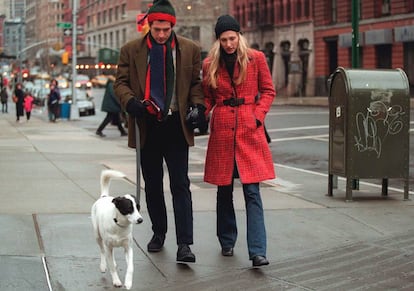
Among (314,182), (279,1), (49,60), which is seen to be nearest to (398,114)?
(314,182)

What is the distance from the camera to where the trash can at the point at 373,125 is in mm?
10508

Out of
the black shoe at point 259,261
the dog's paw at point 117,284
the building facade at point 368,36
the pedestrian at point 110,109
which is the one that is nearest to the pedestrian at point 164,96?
the black shoe at point 259,261

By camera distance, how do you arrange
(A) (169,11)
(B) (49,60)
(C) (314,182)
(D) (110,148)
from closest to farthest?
(A) (169,11) < (C) (314,182) < (D) (110,148) < (B) (49,60)

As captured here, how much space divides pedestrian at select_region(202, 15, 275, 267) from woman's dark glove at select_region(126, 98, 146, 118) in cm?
69

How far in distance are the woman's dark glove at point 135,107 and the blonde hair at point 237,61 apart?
68cm

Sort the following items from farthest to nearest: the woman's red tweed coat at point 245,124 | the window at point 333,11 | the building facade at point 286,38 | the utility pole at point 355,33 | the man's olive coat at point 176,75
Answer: the building facade at point 286,38, the window at point 333,11, the utility pole at point 355,33, the woman's red tweed coat at point 245,124, the man's olive coat at point 176,75

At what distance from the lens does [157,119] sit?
6742 millimetres

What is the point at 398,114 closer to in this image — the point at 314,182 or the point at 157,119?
the point at 314,182

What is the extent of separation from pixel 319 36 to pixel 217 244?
55181 millimetres

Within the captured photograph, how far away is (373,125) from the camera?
10.6m

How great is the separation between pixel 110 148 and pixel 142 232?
1143cm

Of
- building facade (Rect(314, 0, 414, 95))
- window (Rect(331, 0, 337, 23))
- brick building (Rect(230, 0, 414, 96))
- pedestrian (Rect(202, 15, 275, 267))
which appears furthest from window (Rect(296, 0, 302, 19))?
pedestrian (Rect(202, 15, 275, 267))

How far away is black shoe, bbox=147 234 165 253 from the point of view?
725cm

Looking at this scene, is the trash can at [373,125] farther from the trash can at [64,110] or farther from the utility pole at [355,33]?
the trash can at [64,110]
